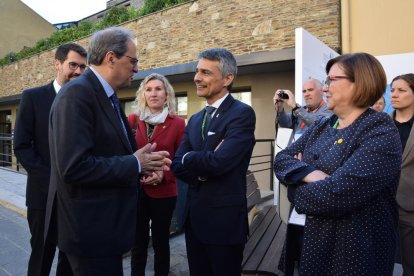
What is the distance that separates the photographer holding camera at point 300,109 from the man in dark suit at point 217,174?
743mm

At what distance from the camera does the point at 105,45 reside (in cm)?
175

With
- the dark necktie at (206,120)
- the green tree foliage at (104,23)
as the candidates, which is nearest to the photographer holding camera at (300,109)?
the dark necktie at (206,120)

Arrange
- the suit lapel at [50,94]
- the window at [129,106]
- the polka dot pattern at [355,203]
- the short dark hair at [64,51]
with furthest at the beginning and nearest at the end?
the window at [129,106], the short dark hair at [64,51], the suit lapel at [50,94], the polka dot pattern at [355,203]

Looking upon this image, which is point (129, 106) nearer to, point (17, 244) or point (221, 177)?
point (17, 244)

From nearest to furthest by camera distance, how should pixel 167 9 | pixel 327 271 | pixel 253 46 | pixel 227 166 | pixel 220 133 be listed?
1. pixel 327 271
2. pixel 227 166
3. pixel 220 133
4. pixel 253 46
5. pixel 167 9

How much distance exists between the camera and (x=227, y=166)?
204 cm

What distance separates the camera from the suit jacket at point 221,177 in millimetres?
2041

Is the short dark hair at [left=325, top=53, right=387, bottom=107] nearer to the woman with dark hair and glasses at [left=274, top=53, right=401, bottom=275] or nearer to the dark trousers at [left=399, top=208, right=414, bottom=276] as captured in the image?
the woman with dark hair and glasses at [left=274, top=53, right=401, bottom=275]

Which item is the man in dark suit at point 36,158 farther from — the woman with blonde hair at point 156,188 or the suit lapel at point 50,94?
the woman with blonde hair at point 156,188

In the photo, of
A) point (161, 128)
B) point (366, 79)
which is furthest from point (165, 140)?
point (366, 79)

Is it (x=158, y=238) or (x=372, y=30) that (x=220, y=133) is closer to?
(x=158, y=238)

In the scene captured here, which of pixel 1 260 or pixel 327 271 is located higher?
pixel 327 271

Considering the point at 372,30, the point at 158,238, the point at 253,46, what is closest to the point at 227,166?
the point at 158,238

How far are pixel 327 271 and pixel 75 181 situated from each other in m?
1.30
